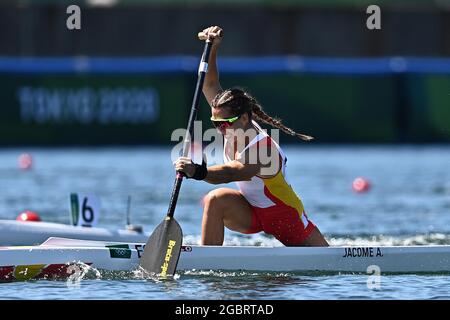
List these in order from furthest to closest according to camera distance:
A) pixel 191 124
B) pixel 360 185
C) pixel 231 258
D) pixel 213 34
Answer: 1. pixel 360 185
2. pixel 213 34
3. pixel 191 124
4. pixel 231 258

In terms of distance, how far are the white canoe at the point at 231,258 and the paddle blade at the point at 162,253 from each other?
83 millimetres

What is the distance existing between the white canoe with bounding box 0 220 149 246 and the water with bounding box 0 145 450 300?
2.70 ft

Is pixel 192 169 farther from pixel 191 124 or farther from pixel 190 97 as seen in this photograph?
pixel 190 97

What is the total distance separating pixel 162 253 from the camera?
11.0 meters

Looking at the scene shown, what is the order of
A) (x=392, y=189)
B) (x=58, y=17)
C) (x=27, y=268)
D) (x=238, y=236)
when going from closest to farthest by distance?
(x=27, y=268) → (x=238, y=236) → (x=392, y=189) → (x=58, y=17)

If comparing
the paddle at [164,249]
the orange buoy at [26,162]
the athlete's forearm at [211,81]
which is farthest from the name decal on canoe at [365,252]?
the orange buoy at [26,162]

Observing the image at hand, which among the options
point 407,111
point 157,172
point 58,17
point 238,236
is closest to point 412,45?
point 407,111

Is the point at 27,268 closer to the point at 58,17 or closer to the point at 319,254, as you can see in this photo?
the point at 319,254

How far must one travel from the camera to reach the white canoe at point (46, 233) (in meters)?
13.0

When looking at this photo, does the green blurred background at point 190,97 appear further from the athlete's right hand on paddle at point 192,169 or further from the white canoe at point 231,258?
the athlete's right hand on paddle at point 192,169

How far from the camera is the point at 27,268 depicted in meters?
10.9


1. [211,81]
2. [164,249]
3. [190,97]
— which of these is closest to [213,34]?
[211,81]

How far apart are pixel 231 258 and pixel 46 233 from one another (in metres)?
2.76

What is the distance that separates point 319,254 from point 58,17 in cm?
1962
